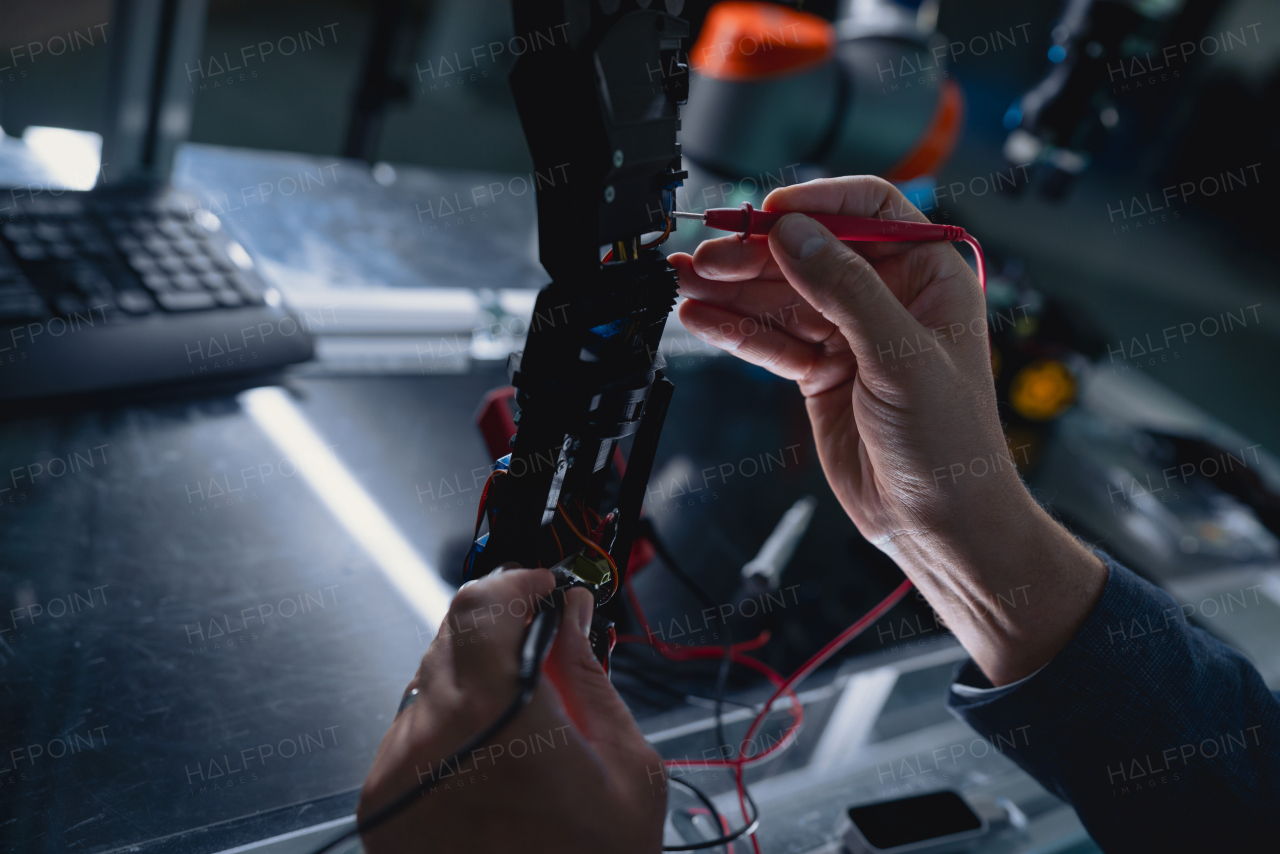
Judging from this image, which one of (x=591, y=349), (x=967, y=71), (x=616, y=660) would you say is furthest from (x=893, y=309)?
(x=967, y=71)

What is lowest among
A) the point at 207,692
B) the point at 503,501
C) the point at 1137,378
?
the point at 1137,378

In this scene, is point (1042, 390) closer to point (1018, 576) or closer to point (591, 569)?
point (1018, 576)

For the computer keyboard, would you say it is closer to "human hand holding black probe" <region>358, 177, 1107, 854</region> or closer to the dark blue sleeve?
"human hand holding black probe" <region>358, 177, 1107, 854</region>

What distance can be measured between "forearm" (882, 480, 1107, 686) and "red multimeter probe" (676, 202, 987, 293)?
0.77ft

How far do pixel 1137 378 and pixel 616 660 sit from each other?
1753 millimetres

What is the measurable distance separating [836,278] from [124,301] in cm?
76

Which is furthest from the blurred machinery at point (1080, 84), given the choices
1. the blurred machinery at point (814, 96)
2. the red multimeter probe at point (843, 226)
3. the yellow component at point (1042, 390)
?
the red multimeter probe at point (843, 226)

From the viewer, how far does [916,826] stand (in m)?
0.65

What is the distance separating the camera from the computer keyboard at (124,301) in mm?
804

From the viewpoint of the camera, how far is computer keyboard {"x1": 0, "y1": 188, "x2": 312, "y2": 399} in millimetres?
804

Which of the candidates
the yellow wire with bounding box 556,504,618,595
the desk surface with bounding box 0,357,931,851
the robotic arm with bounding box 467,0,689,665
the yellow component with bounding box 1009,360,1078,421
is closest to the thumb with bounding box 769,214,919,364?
the robotic arm with bounding box 467,0,689,665

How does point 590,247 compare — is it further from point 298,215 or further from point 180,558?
point 298,215

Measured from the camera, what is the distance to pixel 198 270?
0.96 metres

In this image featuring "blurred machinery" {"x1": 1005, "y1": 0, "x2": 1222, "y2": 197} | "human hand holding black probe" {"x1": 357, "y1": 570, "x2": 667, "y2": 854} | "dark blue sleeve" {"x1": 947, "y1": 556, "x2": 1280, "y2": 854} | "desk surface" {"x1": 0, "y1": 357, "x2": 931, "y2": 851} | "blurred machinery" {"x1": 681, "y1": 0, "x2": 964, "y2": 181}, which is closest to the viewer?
"human hand holding black probe" {"x1": 357, "y1": 570, "x2": 667, "y2": 854}
